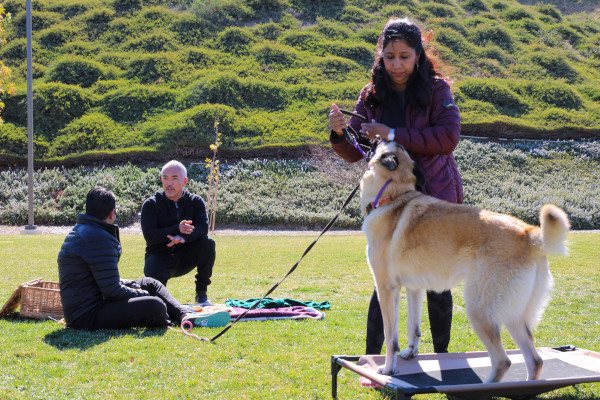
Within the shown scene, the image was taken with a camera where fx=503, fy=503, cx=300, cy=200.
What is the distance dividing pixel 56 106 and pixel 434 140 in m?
32.1

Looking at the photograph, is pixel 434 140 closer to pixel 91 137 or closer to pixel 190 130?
pixel 190 130

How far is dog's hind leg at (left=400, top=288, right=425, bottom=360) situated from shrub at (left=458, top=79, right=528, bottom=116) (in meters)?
33.2

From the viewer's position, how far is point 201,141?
91.0 feet

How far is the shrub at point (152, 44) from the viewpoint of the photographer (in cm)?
3859

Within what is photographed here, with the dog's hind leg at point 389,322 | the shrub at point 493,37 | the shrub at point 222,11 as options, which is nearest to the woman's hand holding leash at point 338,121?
the dog's hind leg at point 389,322

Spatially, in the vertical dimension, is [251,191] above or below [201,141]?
below

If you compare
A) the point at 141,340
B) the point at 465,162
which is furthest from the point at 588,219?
the point at 141,340

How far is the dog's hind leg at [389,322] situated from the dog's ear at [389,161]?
87 cm

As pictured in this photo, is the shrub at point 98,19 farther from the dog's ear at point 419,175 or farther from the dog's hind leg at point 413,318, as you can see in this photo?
the dog's hind leg at point 413,318

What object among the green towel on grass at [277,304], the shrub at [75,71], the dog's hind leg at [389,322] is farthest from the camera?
the shrub at [75,71]

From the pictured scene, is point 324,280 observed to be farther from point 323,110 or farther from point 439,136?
point 323,110

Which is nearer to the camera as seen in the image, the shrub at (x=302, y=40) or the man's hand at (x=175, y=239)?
the man's hand at (x=175, y=239)

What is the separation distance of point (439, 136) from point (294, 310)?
3493mm

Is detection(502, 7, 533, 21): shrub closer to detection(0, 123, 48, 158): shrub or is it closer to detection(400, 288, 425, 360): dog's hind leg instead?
detection(0, 123, 48, 158): shrub
